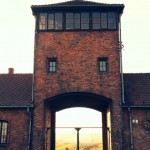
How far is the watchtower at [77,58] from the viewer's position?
57.7ft

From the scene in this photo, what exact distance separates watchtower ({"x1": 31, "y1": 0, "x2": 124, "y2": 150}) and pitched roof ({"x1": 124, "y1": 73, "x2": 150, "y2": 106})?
51.6 inches

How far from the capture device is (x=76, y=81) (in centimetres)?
1786

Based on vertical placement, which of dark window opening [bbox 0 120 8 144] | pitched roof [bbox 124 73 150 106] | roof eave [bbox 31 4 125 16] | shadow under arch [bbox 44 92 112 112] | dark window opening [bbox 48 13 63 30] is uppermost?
roof eave [bbox 31 4 125 16]

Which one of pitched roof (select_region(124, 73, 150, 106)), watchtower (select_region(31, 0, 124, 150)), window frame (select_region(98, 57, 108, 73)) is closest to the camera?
watchtower (select_region(31, 0, 124, 150))

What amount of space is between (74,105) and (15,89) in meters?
5.20

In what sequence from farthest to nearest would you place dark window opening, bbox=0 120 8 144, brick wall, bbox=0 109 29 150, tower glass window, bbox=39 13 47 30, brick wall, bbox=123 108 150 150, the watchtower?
1. tower glass window, bbox=39 13 47 30
2. dark window opening, bbox=0 120 8 144
3. the watchtower
4. brick wall, bbox=0 109 29 150
5. brick wall, bbox=123 108 150 150

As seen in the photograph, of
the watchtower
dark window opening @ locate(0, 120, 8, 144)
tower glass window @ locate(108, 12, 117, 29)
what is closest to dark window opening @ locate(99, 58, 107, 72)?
the watchtower

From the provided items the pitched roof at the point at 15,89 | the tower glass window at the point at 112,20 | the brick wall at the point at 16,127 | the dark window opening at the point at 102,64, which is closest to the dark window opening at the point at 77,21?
the tower glass window at the point at 112,20

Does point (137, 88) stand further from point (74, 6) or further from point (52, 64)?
point (74, 6)

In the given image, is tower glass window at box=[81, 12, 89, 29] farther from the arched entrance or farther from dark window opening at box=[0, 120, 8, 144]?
dark window opening at box=[0, 120, 8, 144]

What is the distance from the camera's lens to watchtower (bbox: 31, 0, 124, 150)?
17.6 m

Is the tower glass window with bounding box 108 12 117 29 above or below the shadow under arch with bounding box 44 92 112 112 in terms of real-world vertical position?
above

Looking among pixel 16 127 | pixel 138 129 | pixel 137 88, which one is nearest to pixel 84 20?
pixel 137 88

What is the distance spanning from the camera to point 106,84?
17750mm
